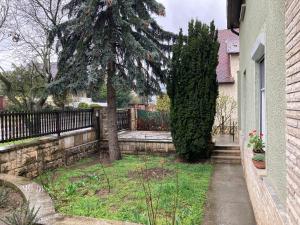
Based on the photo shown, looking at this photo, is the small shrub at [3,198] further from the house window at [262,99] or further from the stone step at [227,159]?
the stone step at [227,159]

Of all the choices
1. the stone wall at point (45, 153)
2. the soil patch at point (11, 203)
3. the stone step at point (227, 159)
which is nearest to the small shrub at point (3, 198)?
the soil patch at point (11, 203)

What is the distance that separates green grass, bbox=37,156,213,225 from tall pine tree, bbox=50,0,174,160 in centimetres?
215

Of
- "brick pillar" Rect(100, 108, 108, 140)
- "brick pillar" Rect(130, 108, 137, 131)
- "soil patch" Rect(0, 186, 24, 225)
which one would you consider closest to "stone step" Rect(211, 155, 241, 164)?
"brick pillar" Rect(100, 108, 108, 140)

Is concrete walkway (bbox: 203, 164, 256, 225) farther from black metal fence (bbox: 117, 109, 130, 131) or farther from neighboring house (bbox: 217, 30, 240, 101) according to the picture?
neighboring house (bbox: 217, 30, 240, 101)

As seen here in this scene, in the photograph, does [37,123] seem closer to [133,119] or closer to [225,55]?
[133,119]

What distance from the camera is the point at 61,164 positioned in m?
9.12

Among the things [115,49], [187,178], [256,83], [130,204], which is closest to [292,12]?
[256,83]

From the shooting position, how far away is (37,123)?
8.32 metres

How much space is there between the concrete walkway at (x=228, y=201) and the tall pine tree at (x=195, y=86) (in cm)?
136

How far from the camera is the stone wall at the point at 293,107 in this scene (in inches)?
81.7

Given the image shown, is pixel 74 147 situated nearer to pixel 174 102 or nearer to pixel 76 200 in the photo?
pixel 174 102

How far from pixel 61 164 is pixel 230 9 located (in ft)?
22.5

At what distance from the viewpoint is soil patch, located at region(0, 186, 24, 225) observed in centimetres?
404

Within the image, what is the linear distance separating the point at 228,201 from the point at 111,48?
5.76 meters
